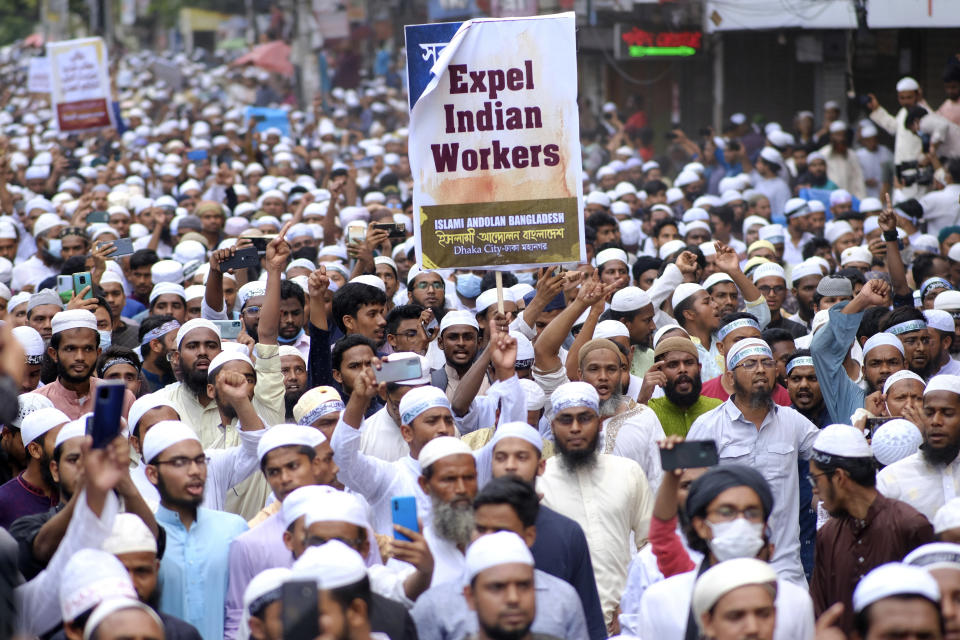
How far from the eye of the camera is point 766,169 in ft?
48.3

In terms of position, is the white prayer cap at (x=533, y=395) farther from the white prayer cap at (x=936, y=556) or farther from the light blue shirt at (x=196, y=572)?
the white prayer cap at (x=936, y=556)

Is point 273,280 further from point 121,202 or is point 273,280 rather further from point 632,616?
point 121,202

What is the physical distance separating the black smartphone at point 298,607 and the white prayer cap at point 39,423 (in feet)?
7.33

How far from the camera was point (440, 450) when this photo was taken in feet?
15.1

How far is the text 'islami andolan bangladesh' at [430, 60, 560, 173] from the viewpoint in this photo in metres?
6.21

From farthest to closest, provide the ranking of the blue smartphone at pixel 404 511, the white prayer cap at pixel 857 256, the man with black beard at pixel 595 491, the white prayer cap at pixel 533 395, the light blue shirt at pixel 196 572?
the white prayer cap at pixel 857 256 → the white prayer cap at pixel 533 395 → the man with black beard at pixel 595 491 → the light blue shirt at pixel 196 572 → the blue smartphone at pixel 404 511

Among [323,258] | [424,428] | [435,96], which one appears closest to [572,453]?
[424,428]

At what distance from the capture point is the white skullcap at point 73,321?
669 cm

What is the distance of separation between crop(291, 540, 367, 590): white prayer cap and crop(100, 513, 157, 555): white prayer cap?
64 centimetres

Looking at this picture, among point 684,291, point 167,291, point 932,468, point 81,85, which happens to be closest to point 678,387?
point 932,468

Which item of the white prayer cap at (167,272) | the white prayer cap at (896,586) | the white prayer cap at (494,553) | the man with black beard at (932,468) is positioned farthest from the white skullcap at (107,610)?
the white prayer cap at (167,272)

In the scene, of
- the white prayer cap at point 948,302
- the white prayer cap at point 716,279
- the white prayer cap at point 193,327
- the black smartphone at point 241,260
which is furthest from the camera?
the white prayer cap at point 716,279

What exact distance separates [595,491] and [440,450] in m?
0.86

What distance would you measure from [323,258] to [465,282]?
1.68m
